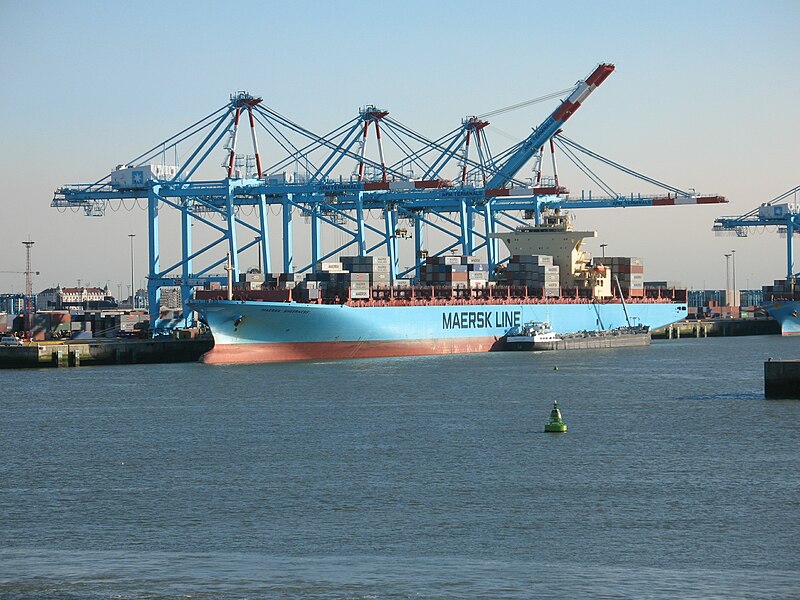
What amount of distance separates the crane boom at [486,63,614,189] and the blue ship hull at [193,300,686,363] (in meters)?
10.4

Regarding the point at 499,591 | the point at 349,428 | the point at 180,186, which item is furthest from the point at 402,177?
the point at 499,591

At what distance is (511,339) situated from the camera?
82.1 metres

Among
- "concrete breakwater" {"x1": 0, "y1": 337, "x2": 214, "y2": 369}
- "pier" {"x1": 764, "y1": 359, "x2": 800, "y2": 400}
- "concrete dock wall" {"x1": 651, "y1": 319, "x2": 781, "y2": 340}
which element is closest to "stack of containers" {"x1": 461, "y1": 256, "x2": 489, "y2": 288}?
"concrete breakwater" {"x1": 0, "y1": 337, "x2": 214, "y2": 369}

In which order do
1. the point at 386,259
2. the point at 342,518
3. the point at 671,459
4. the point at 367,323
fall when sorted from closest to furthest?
the point at 342,518 → the point at 671,459 → the point at 367,323 → the point at 386,259

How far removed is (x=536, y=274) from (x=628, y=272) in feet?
38.4

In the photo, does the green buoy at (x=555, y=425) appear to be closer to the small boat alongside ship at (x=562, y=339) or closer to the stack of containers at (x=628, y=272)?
the small boat alongside ship at (x=562, y=339)

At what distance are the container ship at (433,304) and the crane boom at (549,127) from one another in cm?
499

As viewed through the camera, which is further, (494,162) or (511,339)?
(494,162)

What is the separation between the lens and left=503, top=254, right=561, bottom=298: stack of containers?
88688 mm

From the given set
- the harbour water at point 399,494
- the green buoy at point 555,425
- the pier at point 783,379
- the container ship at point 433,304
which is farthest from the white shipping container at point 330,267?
the green buoy at point 555,425

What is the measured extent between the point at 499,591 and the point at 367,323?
52.9 metres

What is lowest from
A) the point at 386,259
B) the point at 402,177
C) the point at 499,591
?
the point at 499,591

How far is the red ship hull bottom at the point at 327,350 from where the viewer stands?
66.8 meters

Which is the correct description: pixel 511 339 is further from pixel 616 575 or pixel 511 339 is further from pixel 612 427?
pixel 616 575
